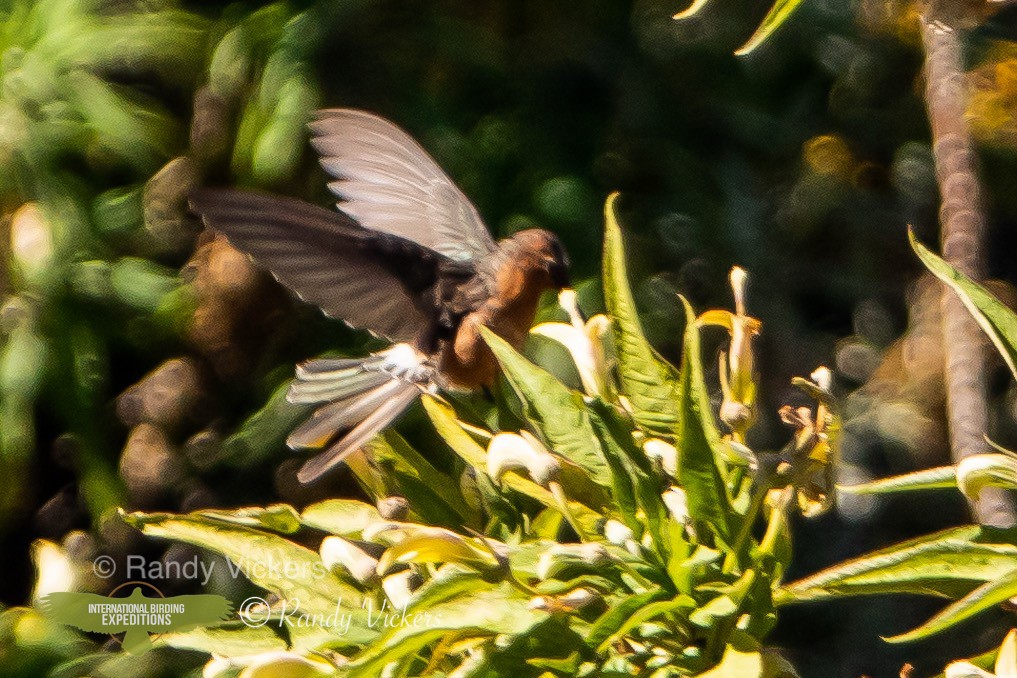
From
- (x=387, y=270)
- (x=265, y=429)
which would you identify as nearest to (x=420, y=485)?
(x=387, y=270)

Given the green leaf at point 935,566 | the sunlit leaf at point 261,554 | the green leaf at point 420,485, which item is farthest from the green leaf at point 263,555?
the green leaf at point 935,566

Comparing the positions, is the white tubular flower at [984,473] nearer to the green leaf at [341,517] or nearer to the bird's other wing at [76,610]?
the green leaf at [341,517]

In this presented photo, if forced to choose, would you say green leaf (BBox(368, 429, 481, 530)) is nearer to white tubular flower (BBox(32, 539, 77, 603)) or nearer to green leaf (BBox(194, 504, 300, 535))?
green leaf (BBox(194, 504, 300, 535))

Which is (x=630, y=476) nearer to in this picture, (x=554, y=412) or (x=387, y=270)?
(x=554, y=412)

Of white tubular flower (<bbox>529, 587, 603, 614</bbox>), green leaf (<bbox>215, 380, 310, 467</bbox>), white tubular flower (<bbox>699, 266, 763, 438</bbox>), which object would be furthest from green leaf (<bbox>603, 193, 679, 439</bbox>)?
green leaf (<bbox>215, 380, 310, 467</bbox>)

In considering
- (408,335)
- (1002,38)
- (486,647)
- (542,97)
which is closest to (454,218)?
(408,335)

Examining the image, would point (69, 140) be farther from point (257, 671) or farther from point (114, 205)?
point (257, 671)
